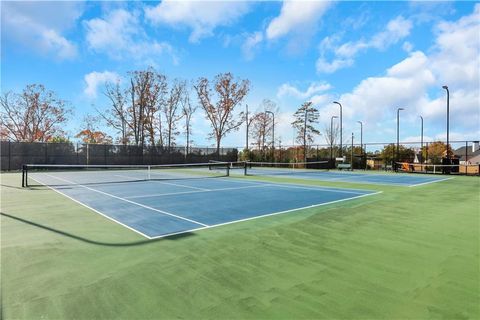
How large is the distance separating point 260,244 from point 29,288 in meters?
2.87

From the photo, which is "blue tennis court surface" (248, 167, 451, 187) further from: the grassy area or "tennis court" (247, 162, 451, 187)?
the grassy area

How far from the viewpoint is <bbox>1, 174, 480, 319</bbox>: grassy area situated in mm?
2703

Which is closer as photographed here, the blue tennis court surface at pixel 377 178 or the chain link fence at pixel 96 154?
the blue tennis court surface at pixel 377 178

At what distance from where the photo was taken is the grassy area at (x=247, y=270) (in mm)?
2703

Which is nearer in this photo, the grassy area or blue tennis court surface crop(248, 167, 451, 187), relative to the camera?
the grassy area

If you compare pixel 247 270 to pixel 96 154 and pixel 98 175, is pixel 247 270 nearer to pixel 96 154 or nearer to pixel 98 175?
pixel 98 175

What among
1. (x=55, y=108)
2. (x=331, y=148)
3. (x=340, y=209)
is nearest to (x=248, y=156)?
(x=331, y=148)

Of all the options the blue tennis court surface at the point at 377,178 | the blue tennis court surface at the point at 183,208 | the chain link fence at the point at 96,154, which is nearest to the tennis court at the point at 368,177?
the blue tennis court surface at the point at 377,178

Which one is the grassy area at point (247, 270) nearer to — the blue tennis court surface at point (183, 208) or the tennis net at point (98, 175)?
the blue tennis court surface at point (183, 208)

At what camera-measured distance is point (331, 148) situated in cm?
3578

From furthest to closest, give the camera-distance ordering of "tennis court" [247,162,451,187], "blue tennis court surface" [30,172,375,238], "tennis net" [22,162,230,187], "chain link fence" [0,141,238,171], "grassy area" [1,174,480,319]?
"chain link fence" [0,141,238,171]
"tennis court" [247,162,451,187]
"tennis net" [22,162,230,187]
"blue tennis court surface" [30,172,375,238]
"grassy area" [1,174,480,319]

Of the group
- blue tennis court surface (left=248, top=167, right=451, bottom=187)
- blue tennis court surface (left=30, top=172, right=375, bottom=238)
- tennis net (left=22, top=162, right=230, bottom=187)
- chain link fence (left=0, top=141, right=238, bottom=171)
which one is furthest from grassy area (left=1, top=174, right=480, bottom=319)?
chain link fence (left=0, top=141, right=238, bottom=171)

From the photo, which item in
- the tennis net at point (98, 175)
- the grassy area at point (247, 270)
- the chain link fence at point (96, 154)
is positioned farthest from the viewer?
the chain link fence at point (96, 154)

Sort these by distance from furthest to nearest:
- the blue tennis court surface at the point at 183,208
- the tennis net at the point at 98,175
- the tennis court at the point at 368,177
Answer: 1. the tennis court at the point at 368,177
2. the tennis net at the point at 98,175
3. the blue tennis court surface at the point at 183,208
